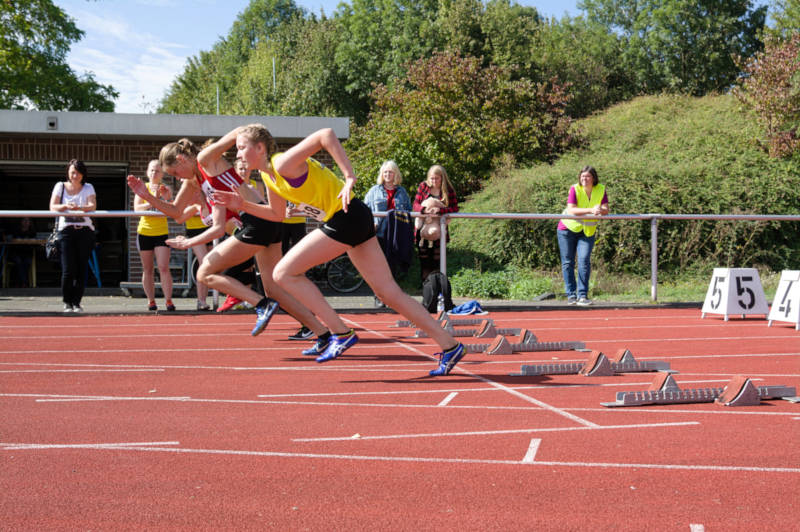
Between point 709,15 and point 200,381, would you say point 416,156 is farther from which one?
point 709,15

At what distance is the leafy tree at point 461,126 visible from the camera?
78.6 feet

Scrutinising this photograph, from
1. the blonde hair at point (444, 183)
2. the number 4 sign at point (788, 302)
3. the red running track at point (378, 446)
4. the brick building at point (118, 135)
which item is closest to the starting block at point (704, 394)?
the red running track at point (378, 446)

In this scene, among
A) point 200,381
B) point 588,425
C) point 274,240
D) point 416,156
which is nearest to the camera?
point 588,425

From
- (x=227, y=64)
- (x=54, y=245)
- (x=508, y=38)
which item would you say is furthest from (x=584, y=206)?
(x=227, y=64)

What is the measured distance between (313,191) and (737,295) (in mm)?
6911

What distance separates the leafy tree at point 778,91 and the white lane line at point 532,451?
19639 mm

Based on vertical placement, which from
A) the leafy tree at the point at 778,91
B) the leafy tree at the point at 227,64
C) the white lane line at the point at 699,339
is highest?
the leafy tree at the point at 227,64

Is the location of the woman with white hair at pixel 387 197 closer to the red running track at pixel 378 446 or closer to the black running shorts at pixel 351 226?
the red running track at pixel 378 446

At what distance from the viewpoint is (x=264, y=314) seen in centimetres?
776

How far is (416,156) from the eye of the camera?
76.6 ft

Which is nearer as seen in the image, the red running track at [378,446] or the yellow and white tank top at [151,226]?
the red running track at [378,446]

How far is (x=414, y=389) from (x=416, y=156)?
1786 cm

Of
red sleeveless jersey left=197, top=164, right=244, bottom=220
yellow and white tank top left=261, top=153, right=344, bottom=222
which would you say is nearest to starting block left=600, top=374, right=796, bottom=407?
yellow and white tank top left=261, top=153, right=344, bottom=222

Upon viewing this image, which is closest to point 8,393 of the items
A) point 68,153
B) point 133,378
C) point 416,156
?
point 133,378
